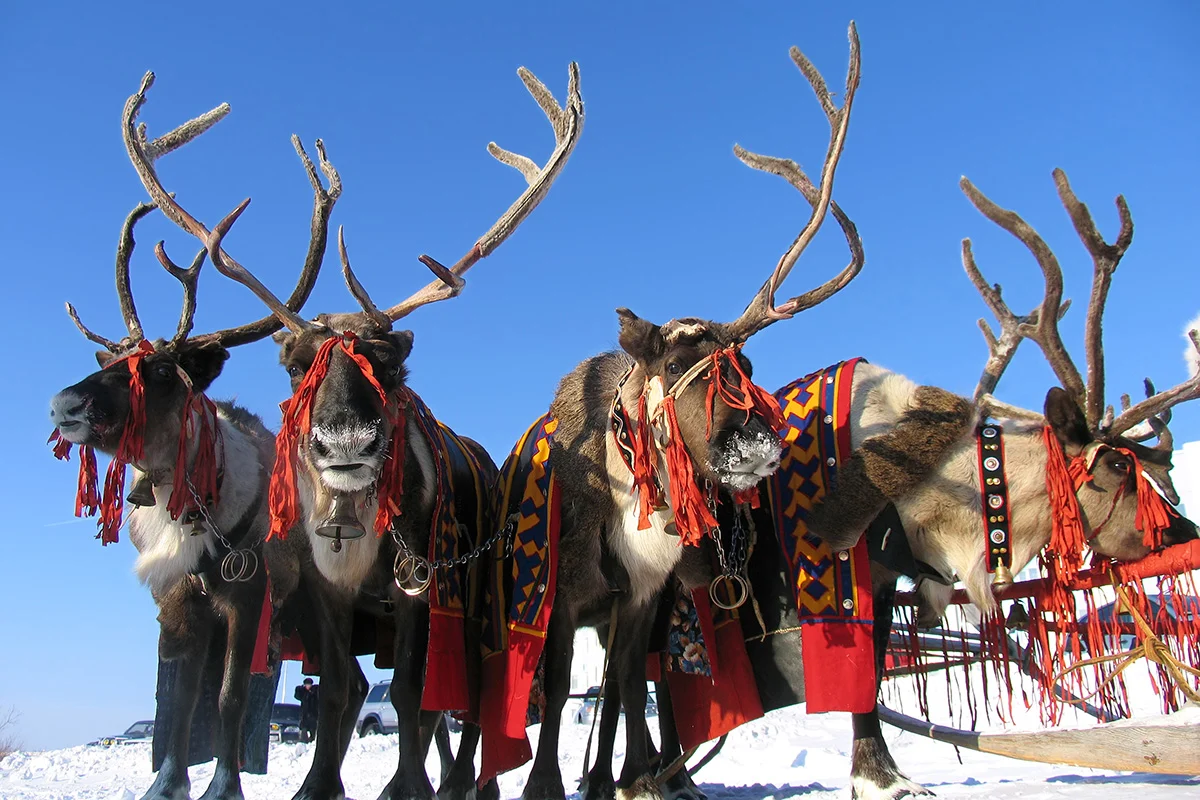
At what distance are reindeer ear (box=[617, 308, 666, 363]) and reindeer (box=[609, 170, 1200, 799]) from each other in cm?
124

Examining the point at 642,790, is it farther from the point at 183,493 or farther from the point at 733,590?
the point at 183,493

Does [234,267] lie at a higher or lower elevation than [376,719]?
higher

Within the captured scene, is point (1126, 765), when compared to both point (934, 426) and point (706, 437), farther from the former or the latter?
point (706, 437)

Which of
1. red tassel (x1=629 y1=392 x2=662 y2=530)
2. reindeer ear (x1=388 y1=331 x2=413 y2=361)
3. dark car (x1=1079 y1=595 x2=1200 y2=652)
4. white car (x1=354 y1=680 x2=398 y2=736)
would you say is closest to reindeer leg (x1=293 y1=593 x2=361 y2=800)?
reindeer ear (x1=388 y1=331 x2=413 y2=361)

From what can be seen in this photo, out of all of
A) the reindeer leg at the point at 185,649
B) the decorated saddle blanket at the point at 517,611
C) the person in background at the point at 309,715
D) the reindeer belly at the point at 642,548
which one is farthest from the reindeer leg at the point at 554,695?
the person in background at the point at 309,715

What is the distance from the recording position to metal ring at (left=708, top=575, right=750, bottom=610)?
5656mm

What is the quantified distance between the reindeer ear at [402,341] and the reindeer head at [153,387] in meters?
1.16

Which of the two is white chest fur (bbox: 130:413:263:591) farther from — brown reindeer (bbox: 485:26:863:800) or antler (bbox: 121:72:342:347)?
brown reindeer (bbox: 485:26:863:800)

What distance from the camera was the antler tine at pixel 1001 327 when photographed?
5.72 m

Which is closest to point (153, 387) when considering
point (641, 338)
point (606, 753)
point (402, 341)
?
A: point (402, 341)

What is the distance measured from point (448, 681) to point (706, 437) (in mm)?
1962

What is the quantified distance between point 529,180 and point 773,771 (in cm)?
534

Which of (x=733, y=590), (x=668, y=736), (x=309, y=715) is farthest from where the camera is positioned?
(x=309, y=715)

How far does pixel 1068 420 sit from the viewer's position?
16.8 feet
